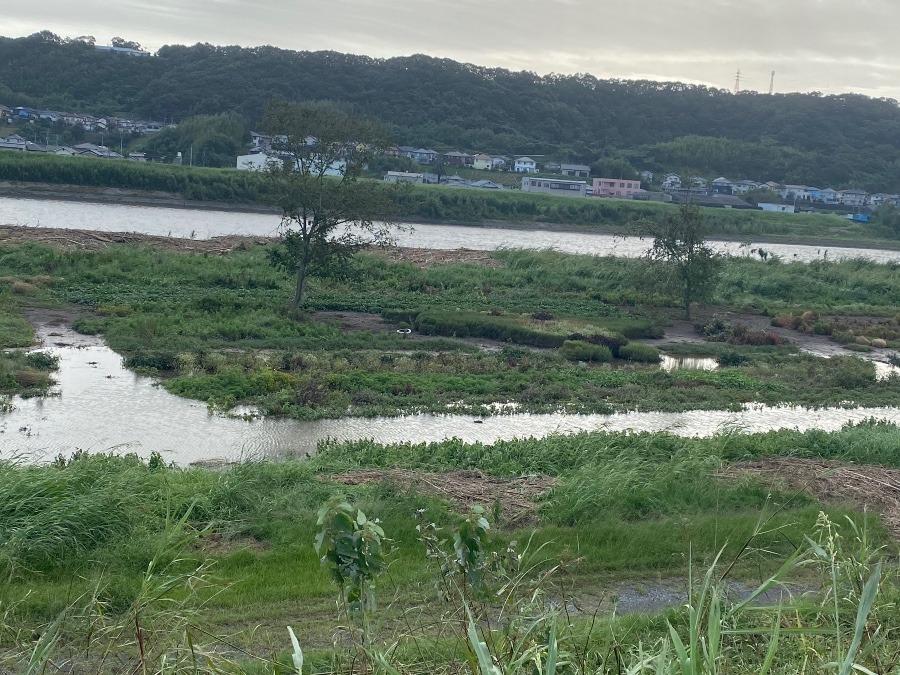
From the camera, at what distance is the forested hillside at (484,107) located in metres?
106

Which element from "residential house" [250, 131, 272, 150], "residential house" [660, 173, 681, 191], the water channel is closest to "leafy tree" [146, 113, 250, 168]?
"residential house" [250, 131, 272, 150]

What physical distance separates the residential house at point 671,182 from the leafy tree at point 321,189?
269 feet

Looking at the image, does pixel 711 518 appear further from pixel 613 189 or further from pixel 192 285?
pixel 613 189

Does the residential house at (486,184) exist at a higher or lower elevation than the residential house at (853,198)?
lower

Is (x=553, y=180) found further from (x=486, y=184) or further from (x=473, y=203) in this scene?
(x=473, y=203)

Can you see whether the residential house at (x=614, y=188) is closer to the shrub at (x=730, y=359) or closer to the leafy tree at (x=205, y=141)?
the leafy tree at (x=205, y=141)

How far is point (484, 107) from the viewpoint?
12525cm

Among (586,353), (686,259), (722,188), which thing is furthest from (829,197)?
(586,353)

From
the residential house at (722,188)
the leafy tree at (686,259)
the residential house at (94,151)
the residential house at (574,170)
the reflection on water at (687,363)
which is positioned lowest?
the reflection on water at (687,363)

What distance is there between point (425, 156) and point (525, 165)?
477 inches

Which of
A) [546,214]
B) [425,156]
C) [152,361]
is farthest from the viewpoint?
[425,156]

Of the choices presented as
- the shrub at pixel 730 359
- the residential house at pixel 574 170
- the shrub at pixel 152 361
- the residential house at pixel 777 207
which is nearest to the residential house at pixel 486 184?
the residential house at pixel 574 170

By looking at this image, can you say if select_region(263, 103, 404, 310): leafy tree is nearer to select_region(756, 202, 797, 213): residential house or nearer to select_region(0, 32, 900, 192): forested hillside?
select_region(0, 32, 900, 192): forested hillside

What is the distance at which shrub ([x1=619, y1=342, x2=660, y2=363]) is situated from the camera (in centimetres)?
2566
